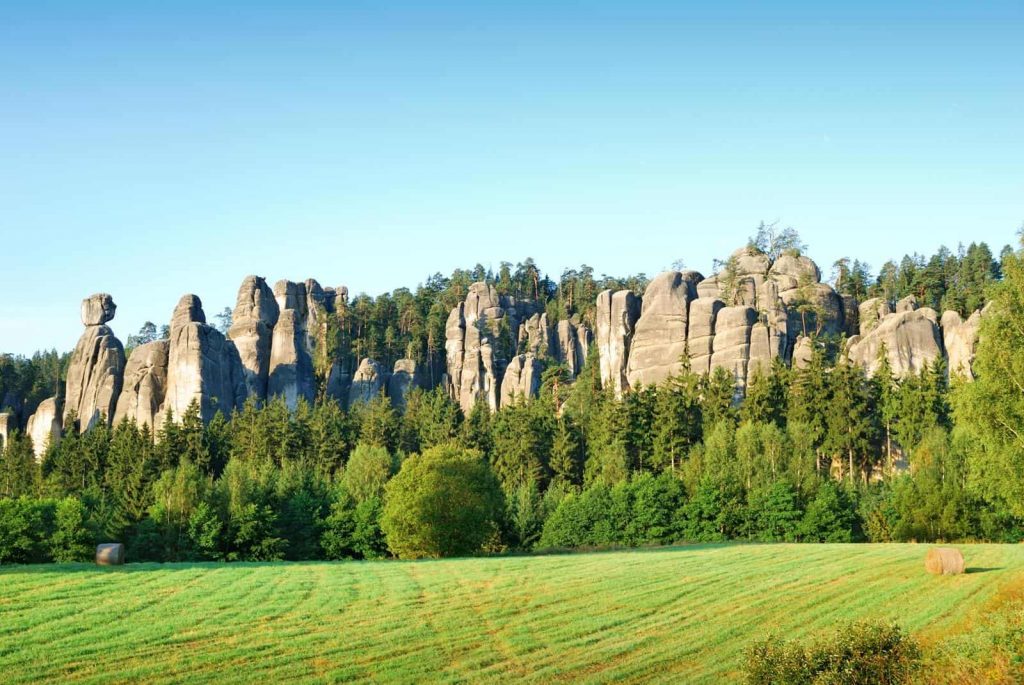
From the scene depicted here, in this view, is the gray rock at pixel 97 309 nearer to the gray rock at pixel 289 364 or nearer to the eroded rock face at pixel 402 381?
the gray rock at pixel 289 364

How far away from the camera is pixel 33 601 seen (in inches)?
1355

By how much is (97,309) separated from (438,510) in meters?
83.4

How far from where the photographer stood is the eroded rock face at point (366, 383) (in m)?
128

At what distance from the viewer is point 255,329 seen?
130m

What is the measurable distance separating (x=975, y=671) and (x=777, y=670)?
3.91 metres

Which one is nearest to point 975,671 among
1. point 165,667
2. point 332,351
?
point 165,667

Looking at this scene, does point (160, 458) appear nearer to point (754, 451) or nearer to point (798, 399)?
point (754, 451)

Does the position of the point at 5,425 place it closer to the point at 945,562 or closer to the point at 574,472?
the point at 574,472

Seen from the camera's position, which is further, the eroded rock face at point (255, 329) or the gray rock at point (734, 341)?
the eroded rock face at point (255, 329)

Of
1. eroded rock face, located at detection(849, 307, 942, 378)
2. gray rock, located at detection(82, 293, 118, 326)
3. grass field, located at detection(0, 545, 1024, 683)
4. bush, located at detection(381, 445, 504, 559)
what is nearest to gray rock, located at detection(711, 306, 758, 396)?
eroded rock face, located at detection(849, 307, 942, 378)

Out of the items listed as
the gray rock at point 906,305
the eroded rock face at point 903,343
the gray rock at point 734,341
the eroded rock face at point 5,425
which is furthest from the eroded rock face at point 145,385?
the gray rock at point 906,305

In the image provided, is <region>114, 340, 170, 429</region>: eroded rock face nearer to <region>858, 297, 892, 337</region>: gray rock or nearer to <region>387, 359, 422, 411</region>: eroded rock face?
<region>387, 359, 422, 411</region>: eroded rock face

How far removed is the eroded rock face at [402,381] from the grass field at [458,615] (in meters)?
80.5

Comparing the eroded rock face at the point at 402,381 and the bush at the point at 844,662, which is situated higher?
the eroded rock face at the point at 402,381
